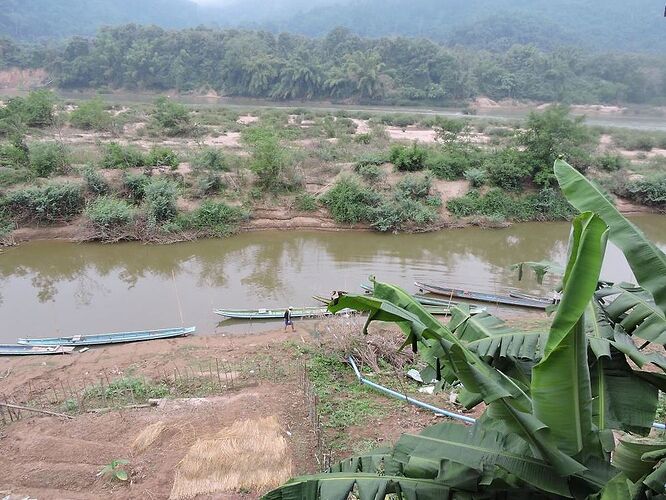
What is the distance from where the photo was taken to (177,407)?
6734 mm

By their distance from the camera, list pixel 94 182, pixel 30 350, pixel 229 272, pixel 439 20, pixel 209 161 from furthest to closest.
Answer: pixel 439 20
pixel 209 161
pixel 94 182
pixel 229 272
pixel 30 350

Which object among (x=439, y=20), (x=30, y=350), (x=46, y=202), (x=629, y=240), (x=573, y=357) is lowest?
(x=30, y=350)

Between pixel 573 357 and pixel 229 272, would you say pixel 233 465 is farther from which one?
pixel 229 272

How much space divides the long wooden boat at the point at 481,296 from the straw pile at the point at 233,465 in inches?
A: 250

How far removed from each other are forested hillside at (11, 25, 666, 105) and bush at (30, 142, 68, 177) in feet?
114

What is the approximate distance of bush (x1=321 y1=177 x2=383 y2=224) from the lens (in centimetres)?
1599

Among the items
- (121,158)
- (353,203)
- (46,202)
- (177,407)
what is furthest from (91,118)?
(177,407)

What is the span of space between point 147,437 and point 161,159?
42.3ft

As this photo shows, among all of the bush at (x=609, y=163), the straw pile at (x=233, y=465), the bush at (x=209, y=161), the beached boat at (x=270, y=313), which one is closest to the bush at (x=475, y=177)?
the bush at (x=609, y=163)

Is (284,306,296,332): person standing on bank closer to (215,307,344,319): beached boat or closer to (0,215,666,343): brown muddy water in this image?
(215,307,344,319): beached boat

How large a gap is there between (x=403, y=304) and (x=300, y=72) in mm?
48842

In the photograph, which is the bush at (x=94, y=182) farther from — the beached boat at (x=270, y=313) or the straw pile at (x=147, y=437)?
the straw pile at (x=147, y=437)

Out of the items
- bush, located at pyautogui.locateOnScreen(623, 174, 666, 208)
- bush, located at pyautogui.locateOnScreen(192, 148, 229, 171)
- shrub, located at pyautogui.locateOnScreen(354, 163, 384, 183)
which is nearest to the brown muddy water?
bush, located at pyautogui.locateOnScreen(623, 174, 666, 208)

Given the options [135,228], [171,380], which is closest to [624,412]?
[171,380]
